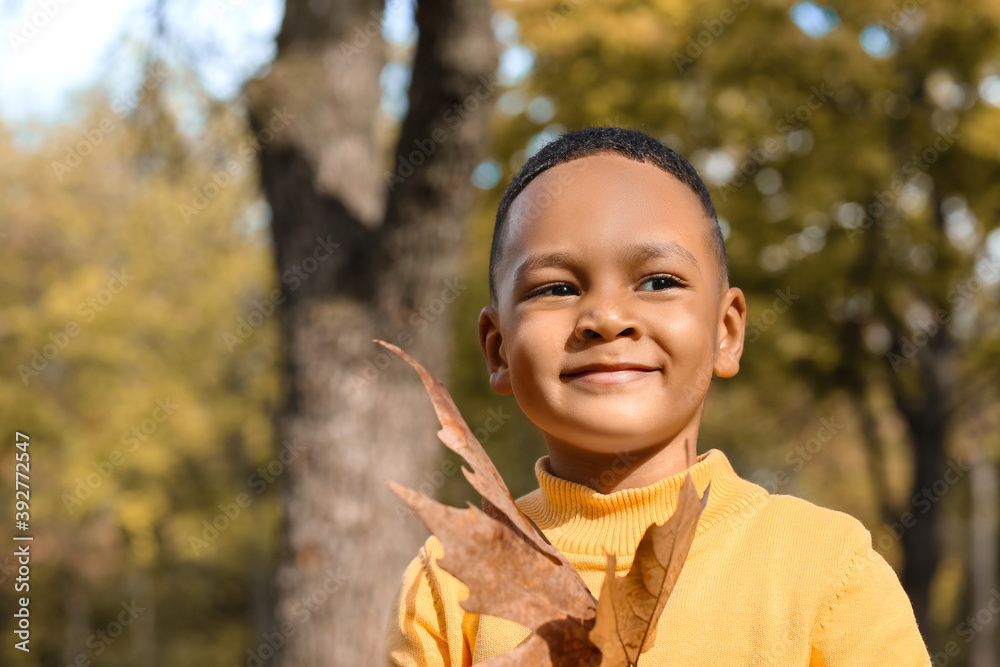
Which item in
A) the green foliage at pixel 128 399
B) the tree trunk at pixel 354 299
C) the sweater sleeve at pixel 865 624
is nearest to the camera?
the sweater sleeve at pixel 865 624

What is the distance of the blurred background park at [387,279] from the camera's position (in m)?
4.57

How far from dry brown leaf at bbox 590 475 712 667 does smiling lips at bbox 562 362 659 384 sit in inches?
11.4

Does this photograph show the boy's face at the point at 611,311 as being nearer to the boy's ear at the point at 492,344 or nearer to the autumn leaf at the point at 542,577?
the boy's ear at the point at 492,344

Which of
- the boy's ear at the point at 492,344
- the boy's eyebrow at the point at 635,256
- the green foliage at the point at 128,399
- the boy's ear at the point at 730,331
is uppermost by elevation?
the boy's eyebrow at the point at 635,256

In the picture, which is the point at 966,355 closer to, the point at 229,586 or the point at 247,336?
the point at 247,336

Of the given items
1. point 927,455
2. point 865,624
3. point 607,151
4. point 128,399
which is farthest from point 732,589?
point 128,399

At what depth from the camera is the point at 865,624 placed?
3.97 ft

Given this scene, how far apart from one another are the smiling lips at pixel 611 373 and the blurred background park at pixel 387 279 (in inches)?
126

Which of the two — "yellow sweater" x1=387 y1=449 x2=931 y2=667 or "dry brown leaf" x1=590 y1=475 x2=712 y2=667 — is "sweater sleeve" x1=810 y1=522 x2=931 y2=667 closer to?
"yellow sweater" x1=387 y1=449 x2=931 y2=667

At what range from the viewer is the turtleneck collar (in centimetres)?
133

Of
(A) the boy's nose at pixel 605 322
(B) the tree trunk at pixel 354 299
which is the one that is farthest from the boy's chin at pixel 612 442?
(B) the tree trunk at pixel 354 299

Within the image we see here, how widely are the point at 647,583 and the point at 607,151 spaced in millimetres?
689

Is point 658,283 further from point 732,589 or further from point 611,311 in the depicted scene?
point 732,589

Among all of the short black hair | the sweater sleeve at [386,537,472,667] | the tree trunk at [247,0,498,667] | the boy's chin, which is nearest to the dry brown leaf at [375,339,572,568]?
the boy's chin
